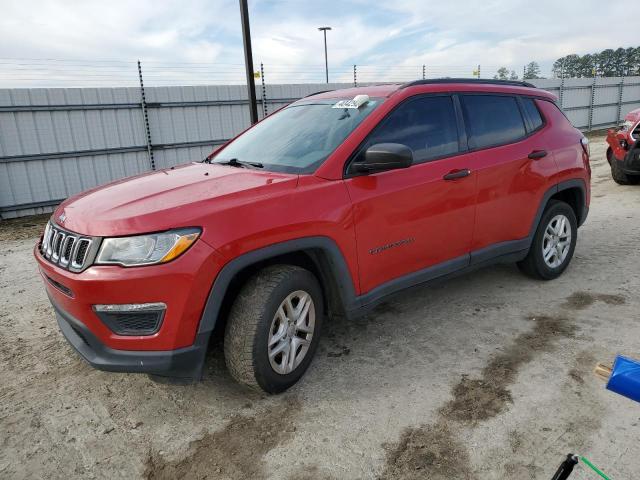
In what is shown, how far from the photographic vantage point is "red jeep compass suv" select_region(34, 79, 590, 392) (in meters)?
2.31

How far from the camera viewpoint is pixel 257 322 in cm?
252

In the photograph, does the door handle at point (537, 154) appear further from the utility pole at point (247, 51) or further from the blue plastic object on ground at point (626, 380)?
the utility pole at point (247, 51)

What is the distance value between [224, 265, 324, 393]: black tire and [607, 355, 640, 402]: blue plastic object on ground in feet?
5.99

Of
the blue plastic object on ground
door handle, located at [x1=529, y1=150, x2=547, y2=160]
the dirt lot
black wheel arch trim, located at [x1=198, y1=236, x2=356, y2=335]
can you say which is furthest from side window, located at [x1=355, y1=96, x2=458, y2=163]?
the blue plastic object on ground

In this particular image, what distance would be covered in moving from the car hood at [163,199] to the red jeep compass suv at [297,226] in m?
0.01

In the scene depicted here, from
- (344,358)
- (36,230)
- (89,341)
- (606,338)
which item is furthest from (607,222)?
(36,230)

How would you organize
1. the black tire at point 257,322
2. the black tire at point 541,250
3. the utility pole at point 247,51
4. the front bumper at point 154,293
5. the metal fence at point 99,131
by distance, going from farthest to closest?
the utility pole at point 247,51 → the metal fence at point 99,131 → the black tire at point 541,250 → the black tire at point 257,322 → the front bumper at point 154,293

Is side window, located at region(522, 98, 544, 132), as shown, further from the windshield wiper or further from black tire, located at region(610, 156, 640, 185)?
black tire, located at region(610, 156, 640, 185)

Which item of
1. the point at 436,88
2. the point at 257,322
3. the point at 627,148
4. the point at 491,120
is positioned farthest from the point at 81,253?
the point at 627,148

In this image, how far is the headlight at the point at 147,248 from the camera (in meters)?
2.26

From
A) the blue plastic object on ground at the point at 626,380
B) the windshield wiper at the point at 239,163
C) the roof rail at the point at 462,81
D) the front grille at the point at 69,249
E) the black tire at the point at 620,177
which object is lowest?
the black tire at the point at 620,177

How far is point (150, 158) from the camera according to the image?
10609mm

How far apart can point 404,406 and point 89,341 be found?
167 centimetres

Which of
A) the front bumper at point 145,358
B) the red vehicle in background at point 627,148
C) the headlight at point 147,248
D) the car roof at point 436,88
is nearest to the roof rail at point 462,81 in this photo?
the car roof at point 436,88
